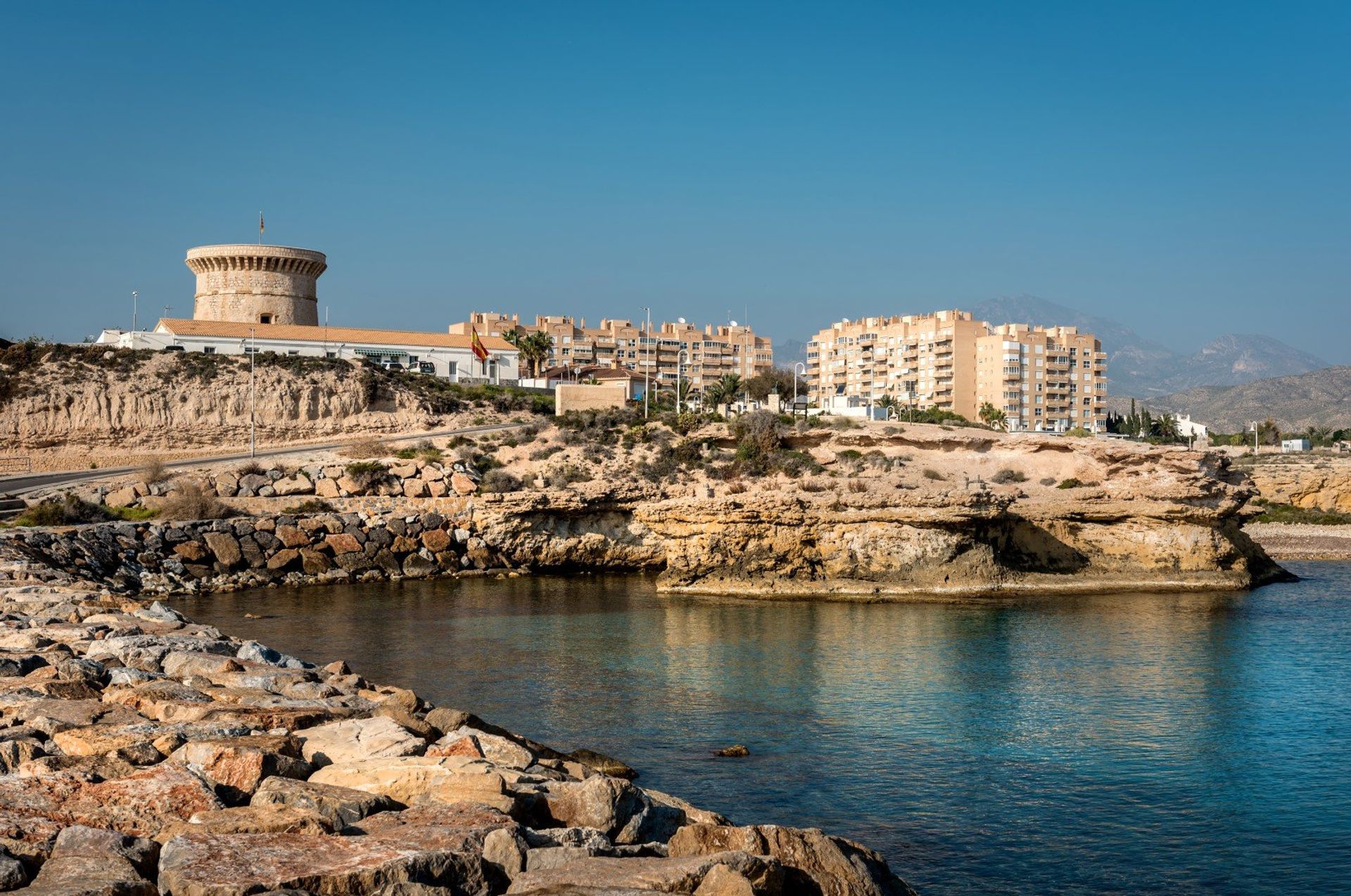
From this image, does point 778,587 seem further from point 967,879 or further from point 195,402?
point 195,402

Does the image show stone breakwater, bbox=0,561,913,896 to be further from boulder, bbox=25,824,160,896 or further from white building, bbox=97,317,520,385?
white building, bbox=97,317,520,385

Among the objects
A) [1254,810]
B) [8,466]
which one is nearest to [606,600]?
[1254,810]

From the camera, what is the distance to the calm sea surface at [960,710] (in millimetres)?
12672

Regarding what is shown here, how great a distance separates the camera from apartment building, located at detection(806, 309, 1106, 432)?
387ft

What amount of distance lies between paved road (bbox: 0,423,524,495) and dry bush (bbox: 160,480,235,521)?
4516 mm

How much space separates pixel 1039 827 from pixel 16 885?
34.0 ft

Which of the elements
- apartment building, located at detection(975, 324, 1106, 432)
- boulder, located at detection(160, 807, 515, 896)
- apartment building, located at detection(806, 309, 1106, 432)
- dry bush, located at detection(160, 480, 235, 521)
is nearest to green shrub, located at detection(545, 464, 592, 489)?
dry bush, located at detection(160, 480, 235, 521)

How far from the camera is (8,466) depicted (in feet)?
165

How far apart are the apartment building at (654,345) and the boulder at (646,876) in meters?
108

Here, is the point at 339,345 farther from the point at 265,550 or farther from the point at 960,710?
the point at 960,710

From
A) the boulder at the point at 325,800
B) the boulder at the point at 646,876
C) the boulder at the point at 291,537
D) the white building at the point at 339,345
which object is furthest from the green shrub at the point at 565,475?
the boulder at the point at 646,876

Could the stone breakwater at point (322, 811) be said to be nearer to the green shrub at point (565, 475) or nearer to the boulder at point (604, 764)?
the boulder at point (604, 764)

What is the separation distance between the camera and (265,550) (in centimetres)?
3897

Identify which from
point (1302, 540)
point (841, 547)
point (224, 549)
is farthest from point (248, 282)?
point (1302, 540)
